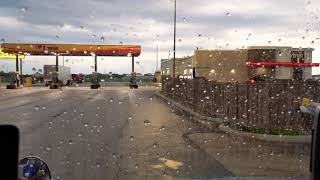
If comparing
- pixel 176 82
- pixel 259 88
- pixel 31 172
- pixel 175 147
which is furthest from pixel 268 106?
pixel 176 82

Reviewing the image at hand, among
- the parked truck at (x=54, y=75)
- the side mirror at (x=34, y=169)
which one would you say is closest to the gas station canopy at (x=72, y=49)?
the parked truck at (x=54, y=75)

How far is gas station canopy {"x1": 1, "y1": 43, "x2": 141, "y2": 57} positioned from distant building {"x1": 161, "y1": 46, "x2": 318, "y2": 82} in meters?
12.6

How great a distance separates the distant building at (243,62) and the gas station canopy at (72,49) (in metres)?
12.6

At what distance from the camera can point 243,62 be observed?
83.4m

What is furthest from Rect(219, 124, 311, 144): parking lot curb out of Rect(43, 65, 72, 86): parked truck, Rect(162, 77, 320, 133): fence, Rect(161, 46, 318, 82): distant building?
Rect(161, 46, 318, 82): distant building

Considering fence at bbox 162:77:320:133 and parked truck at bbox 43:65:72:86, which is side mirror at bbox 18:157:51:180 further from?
parked truck at bbox 43:65:72:86

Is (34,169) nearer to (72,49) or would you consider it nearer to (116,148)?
(116,148)

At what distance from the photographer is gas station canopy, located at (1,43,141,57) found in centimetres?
6425

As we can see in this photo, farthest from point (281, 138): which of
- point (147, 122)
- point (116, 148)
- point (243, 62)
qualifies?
point (243, 62)

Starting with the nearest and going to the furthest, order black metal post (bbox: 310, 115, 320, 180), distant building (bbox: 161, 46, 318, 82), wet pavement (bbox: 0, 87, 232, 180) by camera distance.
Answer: black metal post (bbox: 310, 115, 320, 180), wet pavement (bbox: 0, 87, 232, 180), distant building (bbox: 161, 46, 318, 82)

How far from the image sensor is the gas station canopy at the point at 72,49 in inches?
2530

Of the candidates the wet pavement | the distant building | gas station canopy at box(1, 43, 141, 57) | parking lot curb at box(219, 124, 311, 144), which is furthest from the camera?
the distant building

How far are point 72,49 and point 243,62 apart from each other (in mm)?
29510

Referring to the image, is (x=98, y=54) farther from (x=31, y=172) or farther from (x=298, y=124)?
(x=31, y=172)
